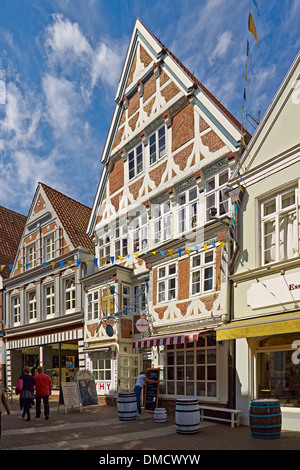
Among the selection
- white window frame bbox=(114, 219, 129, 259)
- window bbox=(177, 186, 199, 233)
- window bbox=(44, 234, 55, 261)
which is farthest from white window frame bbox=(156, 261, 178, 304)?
window bbox=(44, 234, 55, 261)

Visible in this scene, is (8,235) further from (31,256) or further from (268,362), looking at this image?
(268,362)

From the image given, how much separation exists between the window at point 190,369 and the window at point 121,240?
226 inches

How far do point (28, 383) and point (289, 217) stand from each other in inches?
397

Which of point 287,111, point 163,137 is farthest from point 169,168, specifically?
point 287,111

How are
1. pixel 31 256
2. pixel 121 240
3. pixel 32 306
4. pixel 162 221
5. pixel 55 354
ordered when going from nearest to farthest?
pixel 162 221
pixel 121 240
pixel 55 354
pixel 32 306
pixel 31 256

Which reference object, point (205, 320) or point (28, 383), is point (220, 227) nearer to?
point (205, 320)

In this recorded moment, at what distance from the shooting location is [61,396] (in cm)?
1648

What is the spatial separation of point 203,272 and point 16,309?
17772 millimetres

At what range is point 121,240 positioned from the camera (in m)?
20.7

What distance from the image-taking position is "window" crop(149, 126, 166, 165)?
18.6 meters

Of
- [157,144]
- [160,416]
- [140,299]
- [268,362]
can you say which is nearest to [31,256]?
[140,299]

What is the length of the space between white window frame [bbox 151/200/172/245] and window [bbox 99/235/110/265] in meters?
4.00

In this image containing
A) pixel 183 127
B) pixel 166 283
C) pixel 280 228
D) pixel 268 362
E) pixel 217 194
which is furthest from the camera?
pixel 183 127

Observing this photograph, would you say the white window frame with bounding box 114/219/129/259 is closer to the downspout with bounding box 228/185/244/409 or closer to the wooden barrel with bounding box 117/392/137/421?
the downspout with bounding box 228/185/244/409
